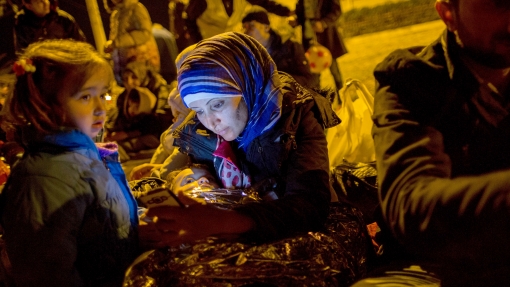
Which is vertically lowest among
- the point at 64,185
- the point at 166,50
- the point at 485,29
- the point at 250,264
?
the point at 166,50

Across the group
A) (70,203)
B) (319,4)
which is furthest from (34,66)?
(319,4)

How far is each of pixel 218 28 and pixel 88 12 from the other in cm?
197

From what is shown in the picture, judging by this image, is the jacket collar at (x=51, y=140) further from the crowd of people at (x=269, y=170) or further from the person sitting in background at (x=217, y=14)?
the person sitting in background at (x=217, y=14)

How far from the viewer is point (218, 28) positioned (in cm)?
625

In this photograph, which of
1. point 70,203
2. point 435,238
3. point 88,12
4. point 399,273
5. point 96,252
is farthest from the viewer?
point 88,12

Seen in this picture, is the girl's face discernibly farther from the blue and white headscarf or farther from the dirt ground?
the dirt ground

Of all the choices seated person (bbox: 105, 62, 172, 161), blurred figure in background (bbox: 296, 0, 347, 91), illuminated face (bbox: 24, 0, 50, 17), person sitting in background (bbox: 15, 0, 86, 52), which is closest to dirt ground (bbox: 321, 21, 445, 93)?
blurred figure in background (bbox: 296, 0, 347, 91)

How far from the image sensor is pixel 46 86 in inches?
67.4

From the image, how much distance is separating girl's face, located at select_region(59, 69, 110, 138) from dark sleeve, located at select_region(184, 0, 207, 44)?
468 cm

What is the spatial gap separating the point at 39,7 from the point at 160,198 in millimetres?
5382

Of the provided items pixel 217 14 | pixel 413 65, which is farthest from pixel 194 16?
pixel 413 65

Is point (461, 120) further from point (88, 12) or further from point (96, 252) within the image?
point (88, 12)

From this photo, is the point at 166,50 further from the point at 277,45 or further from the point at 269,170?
the point at 269,170

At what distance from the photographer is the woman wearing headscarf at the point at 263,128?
1671 millimetres
